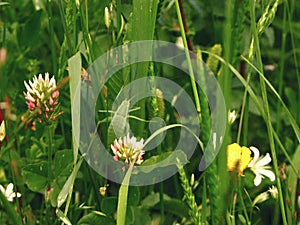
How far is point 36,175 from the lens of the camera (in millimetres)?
1013

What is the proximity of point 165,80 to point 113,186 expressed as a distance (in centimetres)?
27

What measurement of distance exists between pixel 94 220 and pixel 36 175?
11 cm

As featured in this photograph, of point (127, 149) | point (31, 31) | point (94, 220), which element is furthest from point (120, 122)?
point (31, 31)

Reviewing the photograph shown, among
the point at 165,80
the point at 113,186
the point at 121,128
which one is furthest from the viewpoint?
the point at 165,80

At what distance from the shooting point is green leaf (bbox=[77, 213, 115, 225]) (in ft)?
3.22

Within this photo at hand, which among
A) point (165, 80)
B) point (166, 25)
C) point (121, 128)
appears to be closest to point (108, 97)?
point (121, 128)

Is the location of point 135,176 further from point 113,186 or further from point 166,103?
point 166,103

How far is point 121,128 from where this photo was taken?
→ 92 centimetres

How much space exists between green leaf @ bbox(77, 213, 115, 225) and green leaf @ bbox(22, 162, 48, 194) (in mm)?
84

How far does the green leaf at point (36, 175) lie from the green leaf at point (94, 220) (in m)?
0.08

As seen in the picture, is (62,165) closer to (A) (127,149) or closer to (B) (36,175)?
(B) (36,175)

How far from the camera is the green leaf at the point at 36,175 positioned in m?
1.00

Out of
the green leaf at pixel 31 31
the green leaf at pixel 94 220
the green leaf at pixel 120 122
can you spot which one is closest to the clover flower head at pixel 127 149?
the green leaf at pixel 120 122

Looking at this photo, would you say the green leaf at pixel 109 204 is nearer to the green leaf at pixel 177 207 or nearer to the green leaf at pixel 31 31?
the green leaf at pixel 177 207
